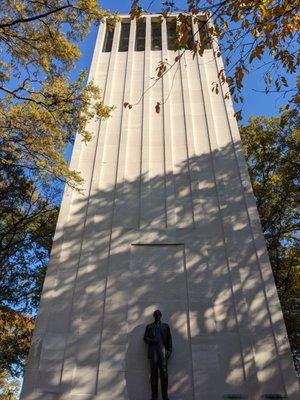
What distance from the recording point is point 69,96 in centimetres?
1191

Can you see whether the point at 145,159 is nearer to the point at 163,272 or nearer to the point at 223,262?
the point at 163,272

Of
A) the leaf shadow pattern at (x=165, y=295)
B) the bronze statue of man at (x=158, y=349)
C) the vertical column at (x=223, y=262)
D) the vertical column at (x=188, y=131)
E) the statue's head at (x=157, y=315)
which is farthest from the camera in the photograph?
the vertical column at (x=188, y=131)

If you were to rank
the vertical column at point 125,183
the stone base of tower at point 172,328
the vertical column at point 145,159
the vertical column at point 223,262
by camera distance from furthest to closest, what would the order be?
the vertical column at point 145,159
the vertical column at point 125,183
the vertical column at point 223,262
the stone base of tower at point 172,328

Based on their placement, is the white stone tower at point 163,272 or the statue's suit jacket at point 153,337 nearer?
the white stone tower at point 163,272

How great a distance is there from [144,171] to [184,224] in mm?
2870

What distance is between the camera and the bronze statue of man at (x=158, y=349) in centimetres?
974

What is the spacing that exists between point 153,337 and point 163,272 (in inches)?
88.0

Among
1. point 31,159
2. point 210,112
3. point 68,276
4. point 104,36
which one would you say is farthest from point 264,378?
point 104,36

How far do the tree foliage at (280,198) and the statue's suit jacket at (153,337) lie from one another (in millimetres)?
9166

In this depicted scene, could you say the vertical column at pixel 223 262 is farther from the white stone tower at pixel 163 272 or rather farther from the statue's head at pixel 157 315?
the statue's head at pixel 157 315

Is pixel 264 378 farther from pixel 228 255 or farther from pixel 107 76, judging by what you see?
pixel 107 76

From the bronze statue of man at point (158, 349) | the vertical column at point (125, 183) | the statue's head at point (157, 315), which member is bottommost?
the bronze statue of man at point (158, 349)

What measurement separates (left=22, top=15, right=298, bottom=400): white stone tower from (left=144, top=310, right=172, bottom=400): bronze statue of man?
1.23 feet

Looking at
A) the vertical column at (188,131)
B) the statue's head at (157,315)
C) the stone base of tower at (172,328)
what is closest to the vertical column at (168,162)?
the vertical column at (188,131)
